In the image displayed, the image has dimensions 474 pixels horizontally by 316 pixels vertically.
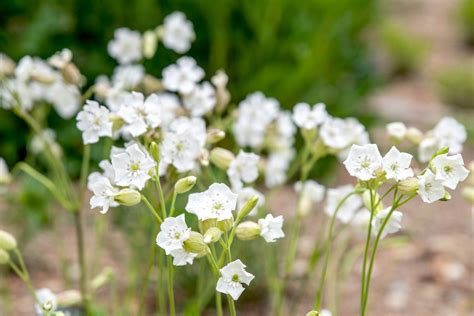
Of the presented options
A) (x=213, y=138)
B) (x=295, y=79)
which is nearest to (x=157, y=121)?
(x=213, y=138)

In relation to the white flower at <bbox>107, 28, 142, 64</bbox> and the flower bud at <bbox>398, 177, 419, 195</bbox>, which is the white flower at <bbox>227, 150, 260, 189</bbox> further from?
the white flower at <bbox>107, 28, 142, 64</bbox>

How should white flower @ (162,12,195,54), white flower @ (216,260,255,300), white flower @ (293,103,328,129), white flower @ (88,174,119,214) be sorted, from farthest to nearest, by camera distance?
white flower @ (162,12,195,54)
white flower @ (293,103,328,129)
white flower @ (88,174,119,214)
white flower @ (216,260,255,300)

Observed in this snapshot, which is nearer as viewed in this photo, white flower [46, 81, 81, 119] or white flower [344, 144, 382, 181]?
white flower [344, 144, 382, 181]

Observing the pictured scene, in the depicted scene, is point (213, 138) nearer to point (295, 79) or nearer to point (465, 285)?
point (465, 285)

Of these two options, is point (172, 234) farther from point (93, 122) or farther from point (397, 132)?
point (397, 132)

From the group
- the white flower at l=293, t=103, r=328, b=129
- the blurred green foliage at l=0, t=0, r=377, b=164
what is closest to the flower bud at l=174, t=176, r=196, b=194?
the white flower at l=293, t=103, r=328, b=129

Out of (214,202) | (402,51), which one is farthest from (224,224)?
(402,51)
